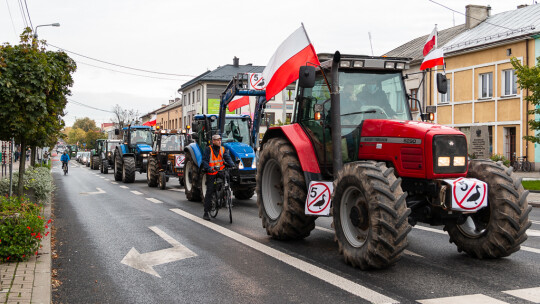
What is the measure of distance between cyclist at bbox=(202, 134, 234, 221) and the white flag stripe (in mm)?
2773

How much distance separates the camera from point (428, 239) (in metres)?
8.17

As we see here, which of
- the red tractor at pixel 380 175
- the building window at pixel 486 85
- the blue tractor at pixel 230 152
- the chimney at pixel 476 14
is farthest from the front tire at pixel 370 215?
the chimney at pixel 476 14

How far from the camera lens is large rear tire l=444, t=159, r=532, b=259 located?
20.2 feet

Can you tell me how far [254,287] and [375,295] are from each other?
126 cm

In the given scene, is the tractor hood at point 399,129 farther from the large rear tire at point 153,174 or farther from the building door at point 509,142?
the building door at point 509,142

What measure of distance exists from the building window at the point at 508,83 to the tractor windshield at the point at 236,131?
774 inches

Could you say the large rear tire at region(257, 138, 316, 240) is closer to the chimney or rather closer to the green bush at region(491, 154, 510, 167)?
the green bush at region(491, 154, 510, 167)

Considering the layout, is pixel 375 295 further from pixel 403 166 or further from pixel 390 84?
pixel 390 84

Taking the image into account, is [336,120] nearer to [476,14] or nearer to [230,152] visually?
[230,152]

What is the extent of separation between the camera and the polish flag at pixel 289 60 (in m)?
7.52

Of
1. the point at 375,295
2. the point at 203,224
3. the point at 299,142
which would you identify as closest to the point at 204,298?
the point at 375,295

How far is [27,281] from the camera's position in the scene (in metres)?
5.47

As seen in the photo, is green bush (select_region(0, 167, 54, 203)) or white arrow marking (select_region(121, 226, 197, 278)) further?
green bush (select_region(0, 167, 54, 203))

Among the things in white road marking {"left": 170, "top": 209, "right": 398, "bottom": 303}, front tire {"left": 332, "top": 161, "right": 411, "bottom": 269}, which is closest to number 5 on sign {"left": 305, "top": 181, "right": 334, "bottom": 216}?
front tire {"left": 332, "top": 161, "right": 411, "bottom": 269}
